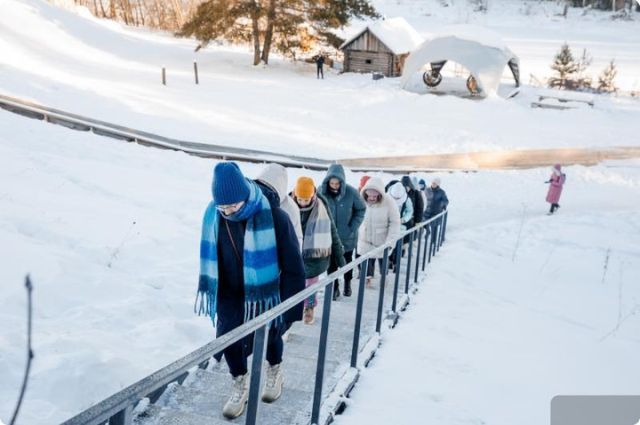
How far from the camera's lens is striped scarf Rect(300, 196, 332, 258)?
14.9 feet

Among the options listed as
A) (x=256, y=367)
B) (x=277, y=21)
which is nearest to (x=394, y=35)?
(x=277, y=21)

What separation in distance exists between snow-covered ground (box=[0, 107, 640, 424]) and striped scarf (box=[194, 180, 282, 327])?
961 mm

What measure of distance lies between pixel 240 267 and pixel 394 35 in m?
30.4

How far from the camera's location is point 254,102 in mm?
21703

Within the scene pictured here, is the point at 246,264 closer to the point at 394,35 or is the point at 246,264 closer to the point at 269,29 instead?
the point at 269,29

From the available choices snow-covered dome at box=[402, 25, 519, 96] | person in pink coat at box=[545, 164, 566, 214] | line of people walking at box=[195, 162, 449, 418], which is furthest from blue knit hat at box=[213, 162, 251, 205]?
snow-covered dome at box=[402, 25, 519, 96]

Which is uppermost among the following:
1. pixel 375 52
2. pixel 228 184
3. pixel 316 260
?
pixel 375 52

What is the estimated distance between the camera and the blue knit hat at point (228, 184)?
105 inches

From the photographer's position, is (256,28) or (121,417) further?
(256,28)

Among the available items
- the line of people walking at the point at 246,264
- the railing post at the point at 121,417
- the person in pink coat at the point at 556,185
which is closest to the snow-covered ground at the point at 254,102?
the person in pink coat at the point at 556,185

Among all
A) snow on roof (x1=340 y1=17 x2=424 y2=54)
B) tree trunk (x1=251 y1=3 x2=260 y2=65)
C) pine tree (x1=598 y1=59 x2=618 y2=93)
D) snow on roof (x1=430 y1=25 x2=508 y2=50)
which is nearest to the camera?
snow on roof (x1=430 y1=25 x2=508 y2=50)

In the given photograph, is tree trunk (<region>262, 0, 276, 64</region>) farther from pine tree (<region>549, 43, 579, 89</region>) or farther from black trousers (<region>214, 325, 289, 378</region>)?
black trousers (<region>214, 325, 289, 378</region>)

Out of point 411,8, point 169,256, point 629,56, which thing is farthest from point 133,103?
point 411,8

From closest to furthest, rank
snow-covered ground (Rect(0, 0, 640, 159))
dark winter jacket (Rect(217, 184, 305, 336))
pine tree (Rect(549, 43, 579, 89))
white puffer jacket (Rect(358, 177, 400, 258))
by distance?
dark winter jacket (Rect(217, 184, 305, 336))
white puffer jacket (Rect(358, 177, 400, 258))
snow-covered ground (Rect(0, 0, 640, 159))
pine tree (Rect(549, 43, 579, 89))
